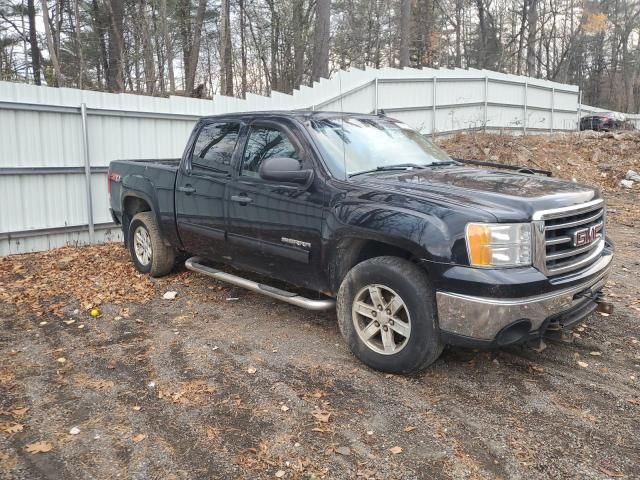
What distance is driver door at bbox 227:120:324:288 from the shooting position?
427 centimetres

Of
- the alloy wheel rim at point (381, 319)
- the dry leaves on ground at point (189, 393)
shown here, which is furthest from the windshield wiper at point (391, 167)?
the dry leaves on ground at point (189, 393)

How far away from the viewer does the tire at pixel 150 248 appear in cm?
624

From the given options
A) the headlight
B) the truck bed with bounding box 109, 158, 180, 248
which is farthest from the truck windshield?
the truck bed with bounding box 109, 158, 180, 248

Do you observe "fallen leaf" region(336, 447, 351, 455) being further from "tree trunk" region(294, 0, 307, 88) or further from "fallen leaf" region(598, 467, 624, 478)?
"tree trunk" region(294, 0, 307, 88)

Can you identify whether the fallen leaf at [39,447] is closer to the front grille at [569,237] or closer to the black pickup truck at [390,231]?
the black pickup truck at [390,231]

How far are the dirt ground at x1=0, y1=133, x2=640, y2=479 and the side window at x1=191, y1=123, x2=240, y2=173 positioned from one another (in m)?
1.47

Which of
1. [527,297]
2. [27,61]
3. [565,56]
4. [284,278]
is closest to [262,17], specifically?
[27,61]

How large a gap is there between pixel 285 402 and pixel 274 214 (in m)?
1.68

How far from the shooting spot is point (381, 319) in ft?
12.3

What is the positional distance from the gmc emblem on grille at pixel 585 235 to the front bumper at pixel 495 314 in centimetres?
33

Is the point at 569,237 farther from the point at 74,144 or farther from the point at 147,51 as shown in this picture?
the point at 147,51

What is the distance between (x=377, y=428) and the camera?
10.3ft

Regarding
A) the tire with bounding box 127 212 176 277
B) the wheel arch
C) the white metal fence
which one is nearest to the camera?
the wheel arch

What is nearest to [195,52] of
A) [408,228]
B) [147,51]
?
[147,51]
